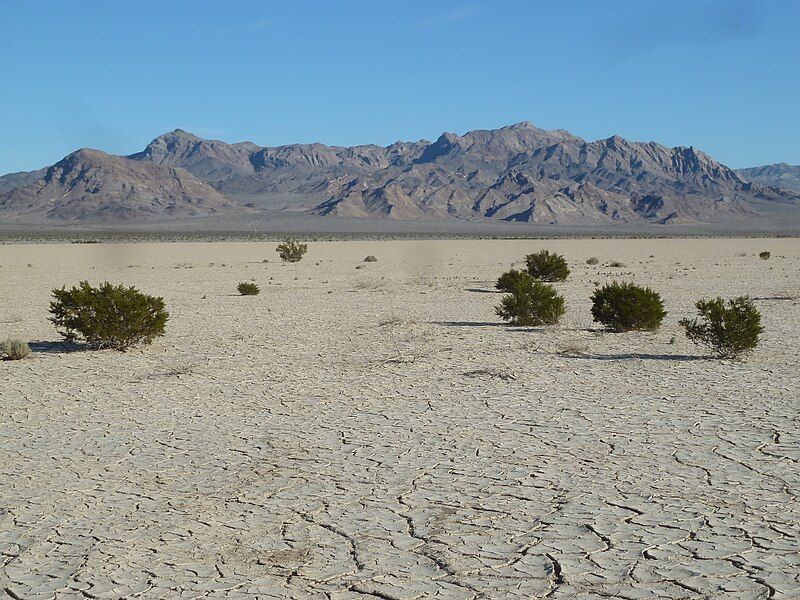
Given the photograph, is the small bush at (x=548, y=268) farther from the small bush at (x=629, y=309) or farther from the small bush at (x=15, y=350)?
the small bush at (x=15, y=350)

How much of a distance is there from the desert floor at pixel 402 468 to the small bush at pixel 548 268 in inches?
651

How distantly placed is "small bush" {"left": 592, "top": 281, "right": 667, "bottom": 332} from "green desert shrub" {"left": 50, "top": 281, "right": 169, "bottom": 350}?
8.31 meters

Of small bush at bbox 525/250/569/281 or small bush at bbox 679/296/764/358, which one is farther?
small bush at bbox 525/250/569/281

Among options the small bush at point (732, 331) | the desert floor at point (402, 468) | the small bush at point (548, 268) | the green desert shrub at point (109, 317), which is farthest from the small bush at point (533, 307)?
the small bush at point (548, 268)

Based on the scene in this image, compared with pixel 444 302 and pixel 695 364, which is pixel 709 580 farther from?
pixel 444 302

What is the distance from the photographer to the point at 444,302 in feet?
82.1

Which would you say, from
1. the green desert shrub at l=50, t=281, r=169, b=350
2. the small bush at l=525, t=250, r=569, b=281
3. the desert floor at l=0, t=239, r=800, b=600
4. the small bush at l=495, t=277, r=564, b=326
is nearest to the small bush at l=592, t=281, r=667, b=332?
the desert floor at l=0, t=239, r=800, b=600

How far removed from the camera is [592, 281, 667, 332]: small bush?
1722 cm

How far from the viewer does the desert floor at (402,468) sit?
572 cm

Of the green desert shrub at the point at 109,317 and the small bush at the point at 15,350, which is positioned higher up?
the green desert shrub at the point at 109,317

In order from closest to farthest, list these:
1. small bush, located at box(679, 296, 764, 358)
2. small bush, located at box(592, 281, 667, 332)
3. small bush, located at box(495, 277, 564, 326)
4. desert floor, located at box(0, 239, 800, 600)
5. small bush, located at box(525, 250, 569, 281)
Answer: desert floor, located at box(0, 239, 800, 600) → small bush, located at box(679, 296, 764, 358) → small bush, located at box(592, 281, 667, 332) → small bush, located at box(495, 277, 564, 326) → small bush, located at box(525, 250, 569, 281)

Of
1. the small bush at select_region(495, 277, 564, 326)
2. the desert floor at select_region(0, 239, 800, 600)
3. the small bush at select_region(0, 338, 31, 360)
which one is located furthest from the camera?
the small bush at select_region(495, 277, 564, 326)

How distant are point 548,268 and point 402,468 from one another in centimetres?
2637

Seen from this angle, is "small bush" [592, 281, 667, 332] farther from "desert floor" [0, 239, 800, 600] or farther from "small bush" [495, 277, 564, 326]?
"small bush" [495, 277, 564, 326]
